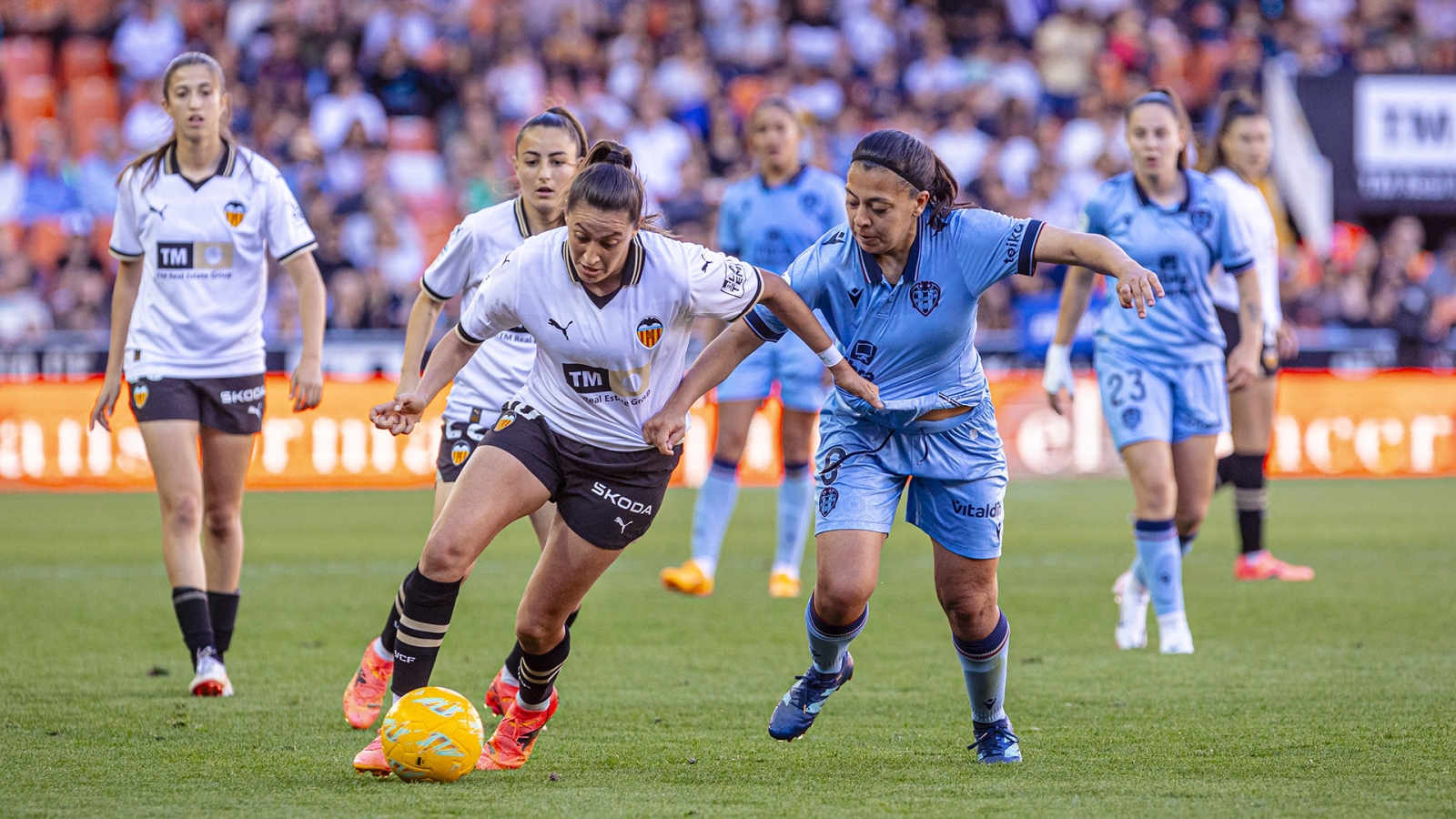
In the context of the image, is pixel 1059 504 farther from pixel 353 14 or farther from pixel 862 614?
pixel 353 14

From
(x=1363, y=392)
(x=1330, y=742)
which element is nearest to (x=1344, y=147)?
(x=1363, y=392)

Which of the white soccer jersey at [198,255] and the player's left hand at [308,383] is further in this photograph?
the white soccer jersey at [198,255]

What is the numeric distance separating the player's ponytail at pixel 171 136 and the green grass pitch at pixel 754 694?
212cm

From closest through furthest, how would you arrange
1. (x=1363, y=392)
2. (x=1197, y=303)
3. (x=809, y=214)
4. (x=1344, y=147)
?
(x=1197, y=303) < (x=809, y=214) < (x=1363, y=392) < (x=1344, y=147)

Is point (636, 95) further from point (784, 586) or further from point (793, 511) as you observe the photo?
point (784, 586)

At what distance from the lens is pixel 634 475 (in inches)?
205

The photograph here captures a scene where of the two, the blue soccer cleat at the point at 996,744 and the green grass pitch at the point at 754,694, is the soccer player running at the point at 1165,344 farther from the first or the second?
the blue soccer cleat at the point at 996,744

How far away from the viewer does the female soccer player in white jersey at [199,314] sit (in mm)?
6664

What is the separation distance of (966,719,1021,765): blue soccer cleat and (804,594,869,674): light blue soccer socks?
51cm

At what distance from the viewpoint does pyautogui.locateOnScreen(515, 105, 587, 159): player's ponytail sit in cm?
617

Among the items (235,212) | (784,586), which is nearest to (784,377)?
(784,586)

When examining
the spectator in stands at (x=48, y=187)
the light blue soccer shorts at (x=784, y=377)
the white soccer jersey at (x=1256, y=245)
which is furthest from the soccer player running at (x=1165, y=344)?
the spectator in stands at (x=48, y=187)

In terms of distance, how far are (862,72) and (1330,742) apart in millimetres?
18306

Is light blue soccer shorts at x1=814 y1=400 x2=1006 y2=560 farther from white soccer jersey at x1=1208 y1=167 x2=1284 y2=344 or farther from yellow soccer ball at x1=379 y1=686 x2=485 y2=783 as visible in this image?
white soccer jersey at x1=1208 y1=167 x2=1284 y2=344
